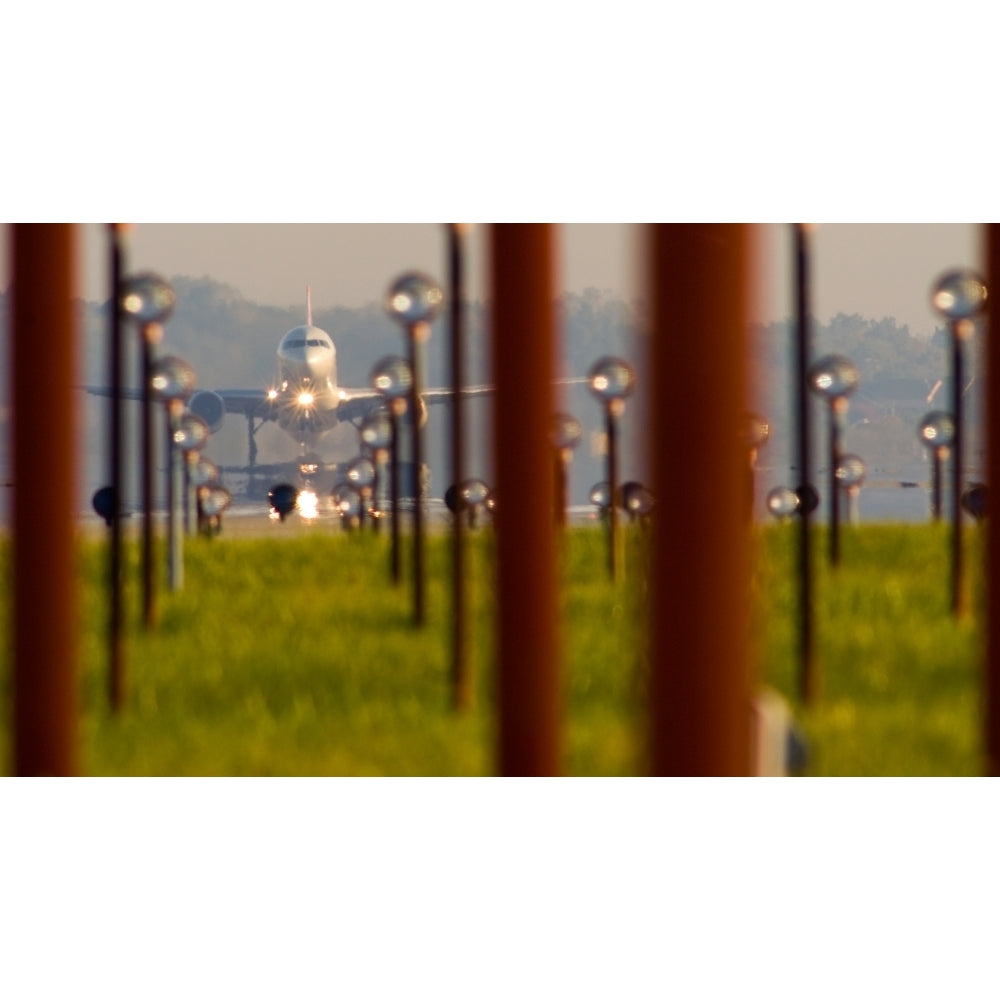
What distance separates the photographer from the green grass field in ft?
15.3

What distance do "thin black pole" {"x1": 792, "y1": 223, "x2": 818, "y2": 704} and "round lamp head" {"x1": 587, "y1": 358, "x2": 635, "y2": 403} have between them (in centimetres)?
55

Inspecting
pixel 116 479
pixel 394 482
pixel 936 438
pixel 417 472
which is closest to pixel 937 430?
pixel 936 438

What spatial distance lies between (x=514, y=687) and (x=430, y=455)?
0.89 metres

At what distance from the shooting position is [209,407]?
5195 mm

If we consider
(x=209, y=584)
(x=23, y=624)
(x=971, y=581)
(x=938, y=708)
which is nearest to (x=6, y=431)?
(x=23, y=624)

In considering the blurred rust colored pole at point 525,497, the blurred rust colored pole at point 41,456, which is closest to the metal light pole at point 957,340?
the blurred rust colored pole at point 525,497

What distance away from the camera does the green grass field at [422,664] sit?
184 inches

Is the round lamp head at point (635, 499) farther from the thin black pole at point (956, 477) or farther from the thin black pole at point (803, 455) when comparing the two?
the thin black pole at point (956, 477)

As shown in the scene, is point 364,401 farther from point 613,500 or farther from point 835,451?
point 835,451

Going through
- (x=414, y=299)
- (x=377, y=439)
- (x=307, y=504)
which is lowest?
(x=307, y=504)

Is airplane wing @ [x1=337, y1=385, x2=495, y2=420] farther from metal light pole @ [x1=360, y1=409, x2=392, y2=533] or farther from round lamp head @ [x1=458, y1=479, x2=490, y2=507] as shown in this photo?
round lamp head @ [x1=458, y1=479, x2=490, y2=507]

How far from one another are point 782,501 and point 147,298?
2.11 meters

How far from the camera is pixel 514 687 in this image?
181 inches

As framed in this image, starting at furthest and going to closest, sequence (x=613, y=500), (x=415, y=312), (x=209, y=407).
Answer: (x=613, y=500) < (x=209, y=407) < (x=415, y=312)
